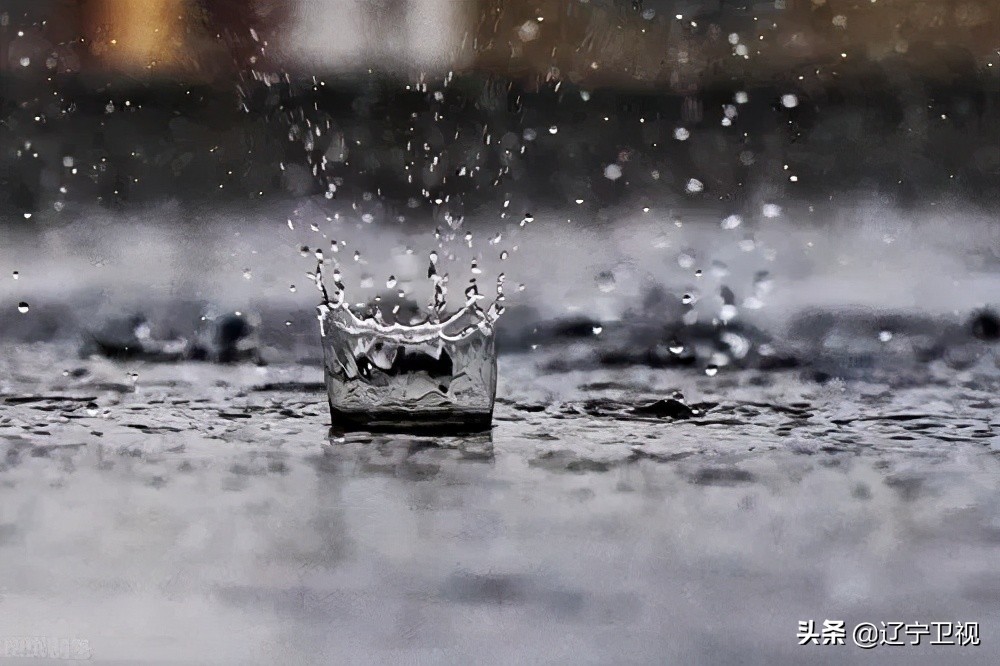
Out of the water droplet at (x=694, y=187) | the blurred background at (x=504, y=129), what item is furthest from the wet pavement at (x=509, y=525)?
the water droplet at (x=694, y=187)

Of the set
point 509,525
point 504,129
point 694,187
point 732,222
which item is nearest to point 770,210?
point 732,222

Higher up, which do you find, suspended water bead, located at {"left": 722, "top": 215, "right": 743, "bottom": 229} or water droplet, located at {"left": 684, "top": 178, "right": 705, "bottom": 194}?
water droplet, located at {"left": 684, "top": 178, "right": 705, "bottom": 194}

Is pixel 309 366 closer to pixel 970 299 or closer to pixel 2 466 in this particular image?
pixel 2 466

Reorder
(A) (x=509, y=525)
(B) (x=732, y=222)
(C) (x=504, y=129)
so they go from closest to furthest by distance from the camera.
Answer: (A) (x=509, y=525) → (B) (x=732, y=222) → (C) (x=504, y=129)

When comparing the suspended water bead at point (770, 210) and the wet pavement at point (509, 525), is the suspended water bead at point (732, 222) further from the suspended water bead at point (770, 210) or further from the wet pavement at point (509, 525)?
the wet pavement at point (509, 525)

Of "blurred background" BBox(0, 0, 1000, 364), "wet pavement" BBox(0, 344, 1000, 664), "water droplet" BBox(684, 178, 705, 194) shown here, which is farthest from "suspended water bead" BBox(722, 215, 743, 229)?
"wet pavement" BBox(0, 344, 1000, 664)

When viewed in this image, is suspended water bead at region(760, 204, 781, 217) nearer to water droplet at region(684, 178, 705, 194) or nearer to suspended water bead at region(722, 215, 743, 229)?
suspended water bead at region(722, 215, 743, 229)

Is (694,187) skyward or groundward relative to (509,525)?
skyward

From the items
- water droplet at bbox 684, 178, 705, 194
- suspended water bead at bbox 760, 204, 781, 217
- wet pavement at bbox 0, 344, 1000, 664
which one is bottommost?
wet pavement at bbox 0, 344, 1000, 664

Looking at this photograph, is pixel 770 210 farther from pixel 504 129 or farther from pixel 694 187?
pixel 504 129
